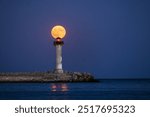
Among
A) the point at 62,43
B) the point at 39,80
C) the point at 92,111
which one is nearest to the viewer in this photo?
the point at 92,111

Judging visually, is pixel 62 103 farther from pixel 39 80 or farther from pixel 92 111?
pixel 39 80

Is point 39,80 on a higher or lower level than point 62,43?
lower

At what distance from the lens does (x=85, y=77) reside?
101 m

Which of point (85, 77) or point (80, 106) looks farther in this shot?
point (85, 77)

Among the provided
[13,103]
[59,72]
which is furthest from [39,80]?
[13,103]

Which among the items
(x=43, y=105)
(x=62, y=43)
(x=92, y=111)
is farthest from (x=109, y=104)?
(x=62, y=43)

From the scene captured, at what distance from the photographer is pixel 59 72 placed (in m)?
83.9

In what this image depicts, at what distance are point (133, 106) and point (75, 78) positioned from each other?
83.9 metres

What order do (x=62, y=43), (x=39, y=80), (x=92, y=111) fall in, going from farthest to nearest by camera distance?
(x=39, y=80)
(x=62, y=43)
(x=92, y=111)

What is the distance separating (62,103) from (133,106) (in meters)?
2.01

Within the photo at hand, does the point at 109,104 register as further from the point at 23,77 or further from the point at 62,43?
the point at 23,77

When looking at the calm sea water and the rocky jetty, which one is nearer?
the calm sea water

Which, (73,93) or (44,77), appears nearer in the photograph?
(73,93)

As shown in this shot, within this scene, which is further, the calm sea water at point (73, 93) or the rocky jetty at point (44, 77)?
the rocky jetty at point (44, 77)
